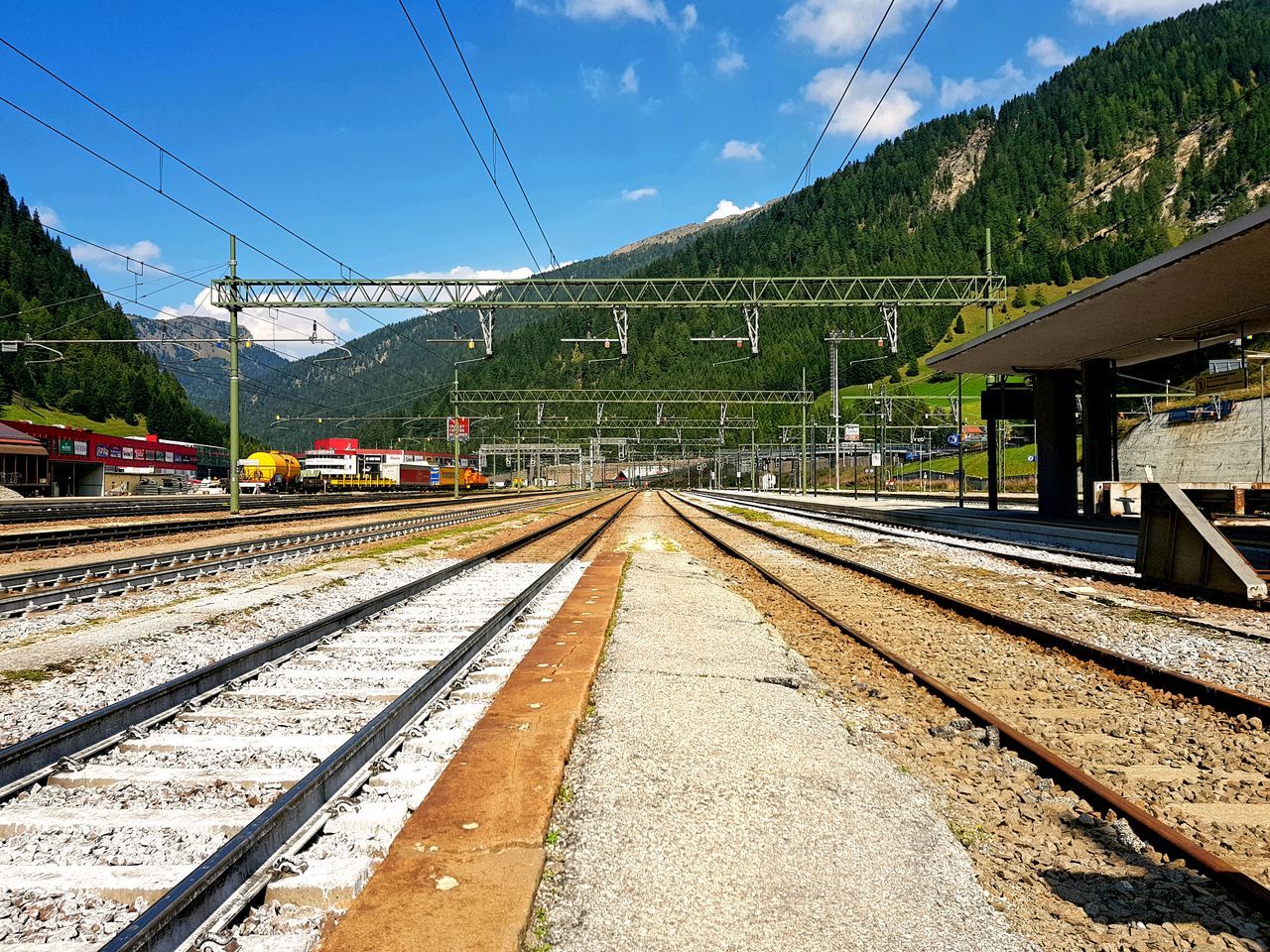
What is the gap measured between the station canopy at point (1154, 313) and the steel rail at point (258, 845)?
15253 millimetres

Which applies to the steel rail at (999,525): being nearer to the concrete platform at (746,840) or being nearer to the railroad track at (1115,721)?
the railroad track at (1115,721)

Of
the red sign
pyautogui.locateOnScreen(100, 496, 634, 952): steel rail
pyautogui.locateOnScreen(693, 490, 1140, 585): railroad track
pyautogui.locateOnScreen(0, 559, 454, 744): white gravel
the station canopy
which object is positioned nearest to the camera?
pyautogui.locateOnScreen(100, 496, 634, 952): steel rail

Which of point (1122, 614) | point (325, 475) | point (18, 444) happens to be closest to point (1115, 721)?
point (1122, 614)

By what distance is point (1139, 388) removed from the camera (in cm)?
7062

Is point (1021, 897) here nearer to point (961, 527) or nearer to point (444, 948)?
point (444, 948)

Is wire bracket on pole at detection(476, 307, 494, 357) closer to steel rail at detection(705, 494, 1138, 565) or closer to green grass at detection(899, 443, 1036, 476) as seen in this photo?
steel rail at detection(705, 494, 1138, 565)

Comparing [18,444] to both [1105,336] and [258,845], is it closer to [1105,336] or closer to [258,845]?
[1105,336]

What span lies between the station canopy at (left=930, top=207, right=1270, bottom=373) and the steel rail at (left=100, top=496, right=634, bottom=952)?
15.3 metres

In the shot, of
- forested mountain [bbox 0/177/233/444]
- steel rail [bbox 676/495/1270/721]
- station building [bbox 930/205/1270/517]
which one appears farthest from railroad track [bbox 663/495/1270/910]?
forested mountain [bbox 0/177/233/444]

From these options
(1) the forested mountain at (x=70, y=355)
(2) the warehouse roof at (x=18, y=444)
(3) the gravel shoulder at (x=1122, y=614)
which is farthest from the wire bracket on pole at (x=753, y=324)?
(1) the forested mountain at (x=70, y=355)

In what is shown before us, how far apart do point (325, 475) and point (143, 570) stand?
65.5 m

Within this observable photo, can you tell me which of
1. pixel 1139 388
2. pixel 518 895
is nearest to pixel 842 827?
pixel 518 895

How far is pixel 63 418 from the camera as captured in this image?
404 ft

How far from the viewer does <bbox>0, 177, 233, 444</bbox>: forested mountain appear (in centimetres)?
12494
